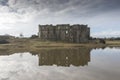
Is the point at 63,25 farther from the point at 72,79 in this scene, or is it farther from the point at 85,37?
the point at 72,79

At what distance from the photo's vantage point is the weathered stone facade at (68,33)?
3155 inches

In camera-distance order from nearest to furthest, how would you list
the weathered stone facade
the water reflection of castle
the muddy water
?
the muddy water → the water reflection of castle → the weathered stone facade

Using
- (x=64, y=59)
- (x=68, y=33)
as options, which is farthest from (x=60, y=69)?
(x=68, y=33)

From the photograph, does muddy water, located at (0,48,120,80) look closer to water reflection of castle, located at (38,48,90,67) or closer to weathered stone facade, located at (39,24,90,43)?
water reflection of castle, located at (38,48,90,67)

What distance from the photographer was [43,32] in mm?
83188

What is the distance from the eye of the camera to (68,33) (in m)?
80.4

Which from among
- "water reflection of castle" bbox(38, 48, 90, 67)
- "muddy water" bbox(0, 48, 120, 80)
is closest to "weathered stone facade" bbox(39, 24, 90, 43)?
"water reflection of castle" bbox(38, 48, 90, 67)

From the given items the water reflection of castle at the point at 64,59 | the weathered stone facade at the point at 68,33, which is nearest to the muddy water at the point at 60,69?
the water reflection of castle at the point at 64,59

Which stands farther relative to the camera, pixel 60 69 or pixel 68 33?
pixel 68 33

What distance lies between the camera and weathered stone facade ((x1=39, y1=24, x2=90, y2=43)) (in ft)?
263

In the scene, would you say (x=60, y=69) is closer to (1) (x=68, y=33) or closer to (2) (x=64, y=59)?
(2) (x=64, y=59)

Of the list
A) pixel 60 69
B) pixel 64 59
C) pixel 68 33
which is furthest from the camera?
pixel 68 33

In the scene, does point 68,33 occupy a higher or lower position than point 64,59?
higher

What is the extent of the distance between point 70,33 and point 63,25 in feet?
14.2
